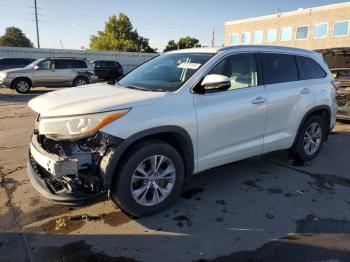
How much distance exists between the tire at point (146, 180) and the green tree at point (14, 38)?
266 feet

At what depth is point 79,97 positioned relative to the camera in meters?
3.84

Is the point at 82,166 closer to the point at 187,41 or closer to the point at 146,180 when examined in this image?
the point at 146,180

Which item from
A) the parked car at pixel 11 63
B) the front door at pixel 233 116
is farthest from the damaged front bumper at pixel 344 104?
the parked car at pixel 11 63

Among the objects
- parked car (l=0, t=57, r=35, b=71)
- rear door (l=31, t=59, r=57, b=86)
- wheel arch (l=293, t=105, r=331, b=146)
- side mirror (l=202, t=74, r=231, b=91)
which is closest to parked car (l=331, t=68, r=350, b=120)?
wheel arch (l=293, t=105, r=331, b=146)

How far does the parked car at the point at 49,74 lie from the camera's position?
16.7m

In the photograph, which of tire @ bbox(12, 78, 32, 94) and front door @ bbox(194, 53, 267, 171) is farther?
tire @ bbox(12, 78, 32, 94)

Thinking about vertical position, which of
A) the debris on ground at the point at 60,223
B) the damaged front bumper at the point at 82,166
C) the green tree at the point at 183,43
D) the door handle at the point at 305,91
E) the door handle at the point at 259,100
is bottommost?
the debris on ground at the point at 60,223

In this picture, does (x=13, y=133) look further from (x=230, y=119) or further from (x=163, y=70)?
(x=230, y=119)

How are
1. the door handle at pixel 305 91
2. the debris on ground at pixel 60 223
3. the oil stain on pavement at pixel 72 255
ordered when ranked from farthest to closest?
the door handle at pixel 305 91 → the debris on ground at pixel 60 223 → the oil stain on pavement at pixel 72 255

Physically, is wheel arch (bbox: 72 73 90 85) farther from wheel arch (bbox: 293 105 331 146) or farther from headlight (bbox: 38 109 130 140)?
headlight (bbox: 38 109 130 140)

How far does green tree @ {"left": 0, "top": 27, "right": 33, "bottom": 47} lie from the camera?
7569 centimetres

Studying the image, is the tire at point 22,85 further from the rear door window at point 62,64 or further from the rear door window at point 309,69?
the rear door window at point 309,69

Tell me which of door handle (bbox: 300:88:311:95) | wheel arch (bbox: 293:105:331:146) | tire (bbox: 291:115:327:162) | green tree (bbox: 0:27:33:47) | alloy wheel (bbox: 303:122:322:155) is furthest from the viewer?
green tree (bbox: 0:27:33:47)

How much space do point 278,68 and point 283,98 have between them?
0.46 metres
